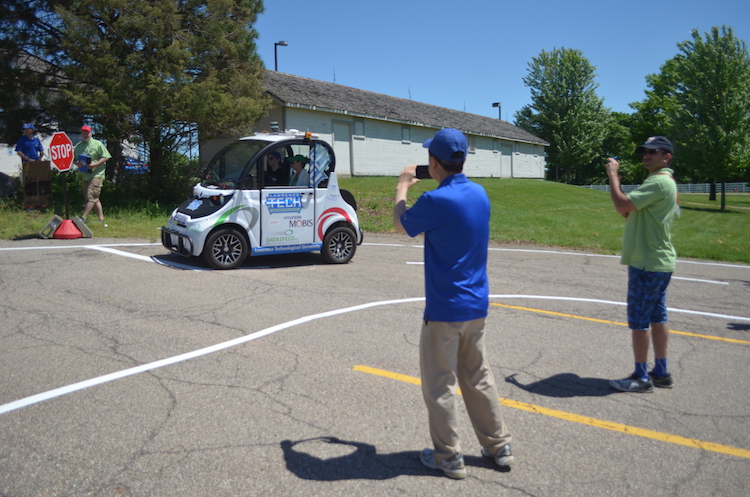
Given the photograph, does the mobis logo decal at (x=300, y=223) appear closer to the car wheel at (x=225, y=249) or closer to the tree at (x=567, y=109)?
the car wheel at (x=225, y=249)

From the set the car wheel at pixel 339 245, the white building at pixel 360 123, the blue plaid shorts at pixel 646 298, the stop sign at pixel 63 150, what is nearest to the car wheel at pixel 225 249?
the car wheel at pixel 339 245

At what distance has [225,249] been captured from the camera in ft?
29.6

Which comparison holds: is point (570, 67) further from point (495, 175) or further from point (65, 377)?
point (65, 377)

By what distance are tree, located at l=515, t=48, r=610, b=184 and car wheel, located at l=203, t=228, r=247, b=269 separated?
55.5 m

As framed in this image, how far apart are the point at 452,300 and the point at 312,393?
1670 millimetres

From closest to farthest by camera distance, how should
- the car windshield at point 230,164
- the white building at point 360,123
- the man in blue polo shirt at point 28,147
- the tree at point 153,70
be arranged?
the car windshield at point 230,164 → the man in blue polo shirt at point 28,147 → the tree at point 153,70 → the white building at point 360,123

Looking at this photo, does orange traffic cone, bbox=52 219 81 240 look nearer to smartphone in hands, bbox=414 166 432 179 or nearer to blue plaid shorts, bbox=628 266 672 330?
smartphone in hands, bbox=414 166 432 179

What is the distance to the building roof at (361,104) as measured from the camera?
25.1 metres

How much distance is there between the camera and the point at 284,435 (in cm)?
374

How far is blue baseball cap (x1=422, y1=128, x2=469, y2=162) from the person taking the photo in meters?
3.31

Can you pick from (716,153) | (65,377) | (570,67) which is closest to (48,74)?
(65,377)

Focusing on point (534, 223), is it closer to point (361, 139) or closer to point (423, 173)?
point (361, 139)

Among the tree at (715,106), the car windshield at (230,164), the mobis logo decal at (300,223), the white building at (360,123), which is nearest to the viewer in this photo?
the car windshield at (230,164)

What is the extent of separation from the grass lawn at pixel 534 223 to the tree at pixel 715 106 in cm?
470
